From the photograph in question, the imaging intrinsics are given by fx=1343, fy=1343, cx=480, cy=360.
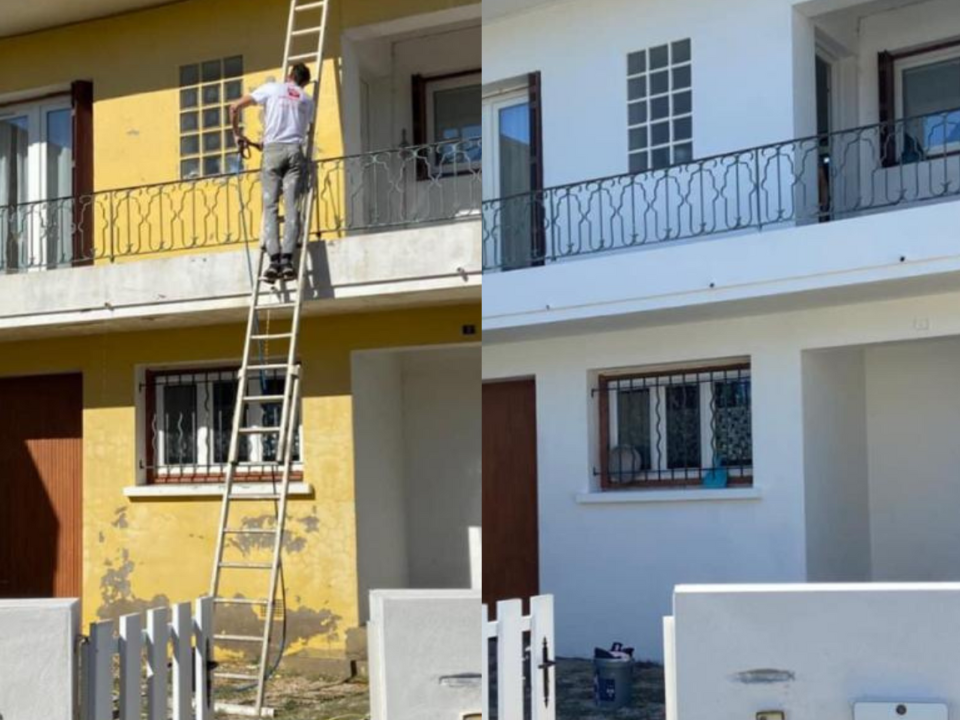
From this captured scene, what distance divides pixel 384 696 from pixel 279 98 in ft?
6.43

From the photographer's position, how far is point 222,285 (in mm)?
3467

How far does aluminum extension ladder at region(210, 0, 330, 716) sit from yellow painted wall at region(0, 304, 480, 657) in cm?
9

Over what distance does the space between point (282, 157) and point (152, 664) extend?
1433 mm

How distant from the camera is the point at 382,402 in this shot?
11.0 ft

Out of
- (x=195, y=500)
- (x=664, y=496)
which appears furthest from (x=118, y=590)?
(x=664, y=496)

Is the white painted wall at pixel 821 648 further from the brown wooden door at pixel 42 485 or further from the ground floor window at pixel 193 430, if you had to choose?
the brown wooden door at pixel 42 485

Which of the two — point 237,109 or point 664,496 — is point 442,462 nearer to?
point 237,109

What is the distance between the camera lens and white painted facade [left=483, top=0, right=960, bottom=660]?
4.00m

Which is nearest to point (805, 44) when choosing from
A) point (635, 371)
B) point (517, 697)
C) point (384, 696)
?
point (635, 371)

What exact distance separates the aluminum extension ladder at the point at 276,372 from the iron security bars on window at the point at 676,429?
1275mm

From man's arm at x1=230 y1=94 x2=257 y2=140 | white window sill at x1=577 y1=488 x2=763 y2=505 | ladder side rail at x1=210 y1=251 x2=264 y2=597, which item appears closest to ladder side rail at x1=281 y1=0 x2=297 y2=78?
man's arm at x1=230 y1=94 x2=257 y2=140

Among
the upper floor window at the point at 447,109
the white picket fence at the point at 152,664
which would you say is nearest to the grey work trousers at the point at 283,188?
the upper floor window at the point at 447,109

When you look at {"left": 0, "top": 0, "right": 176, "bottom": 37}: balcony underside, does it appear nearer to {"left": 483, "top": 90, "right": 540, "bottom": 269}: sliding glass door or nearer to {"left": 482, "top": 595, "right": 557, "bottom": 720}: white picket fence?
{"left": 483, "top": 90, "right": 540, "bottom": 269}: sliding glass door

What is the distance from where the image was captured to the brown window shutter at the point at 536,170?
433 centimetres
